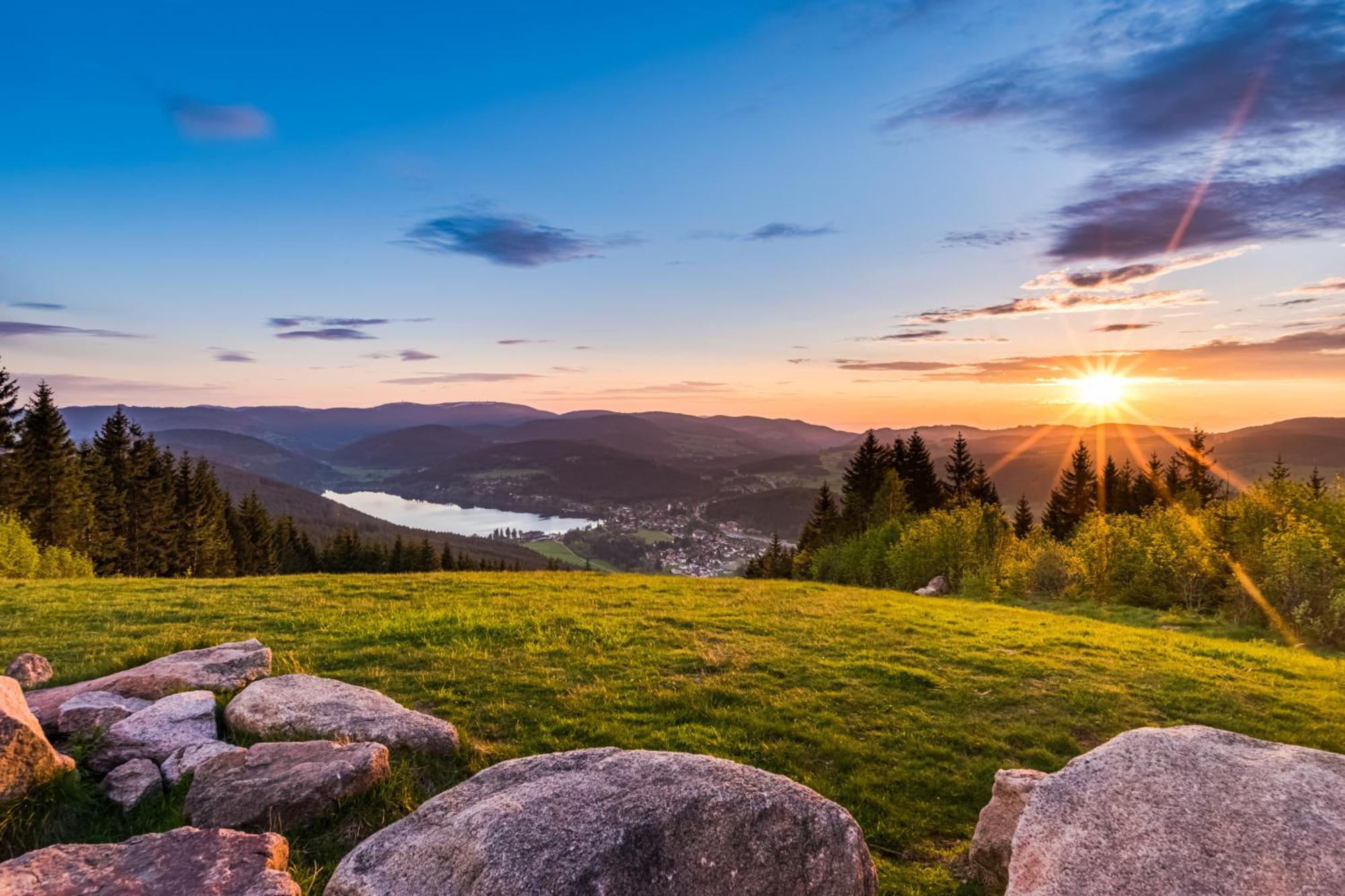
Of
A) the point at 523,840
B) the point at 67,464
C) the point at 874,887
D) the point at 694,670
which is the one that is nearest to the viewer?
the point at 523,840

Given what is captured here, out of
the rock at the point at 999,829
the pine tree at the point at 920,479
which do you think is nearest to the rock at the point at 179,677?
the rock at the point at 999,829

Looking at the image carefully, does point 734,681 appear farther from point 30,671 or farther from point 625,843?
point 30,671

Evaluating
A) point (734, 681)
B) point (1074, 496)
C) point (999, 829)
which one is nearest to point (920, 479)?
point (1074, 496)

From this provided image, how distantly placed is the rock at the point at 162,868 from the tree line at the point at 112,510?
3870 centimetres

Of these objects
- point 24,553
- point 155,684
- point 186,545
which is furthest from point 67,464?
point 155,684

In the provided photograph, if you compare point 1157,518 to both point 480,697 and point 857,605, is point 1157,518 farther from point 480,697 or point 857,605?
point 480,697

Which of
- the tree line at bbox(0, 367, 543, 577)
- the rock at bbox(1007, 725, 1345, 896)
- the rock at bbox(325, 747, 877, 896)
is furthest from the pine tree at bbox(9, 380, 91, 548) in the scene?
the rock at bbox(1007, 725, 1345, 896)

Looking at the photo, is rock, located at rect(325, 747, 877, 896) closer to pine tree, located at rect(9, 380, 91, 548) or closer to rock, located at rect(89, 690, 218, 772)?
rock, located at rect(89, 690, 218, 772)

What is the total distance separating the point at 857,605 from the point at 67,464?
217 feet

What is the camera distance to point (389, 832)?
5.94 m

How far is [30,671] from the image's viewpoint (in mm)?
11016

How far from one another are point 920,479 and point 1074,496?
1203 inches

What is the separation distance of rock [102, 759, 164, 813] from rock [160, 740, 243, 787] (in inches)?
4.5

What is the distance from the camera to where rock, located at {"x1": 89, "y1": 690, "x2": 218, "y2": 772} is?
794 centimetres
